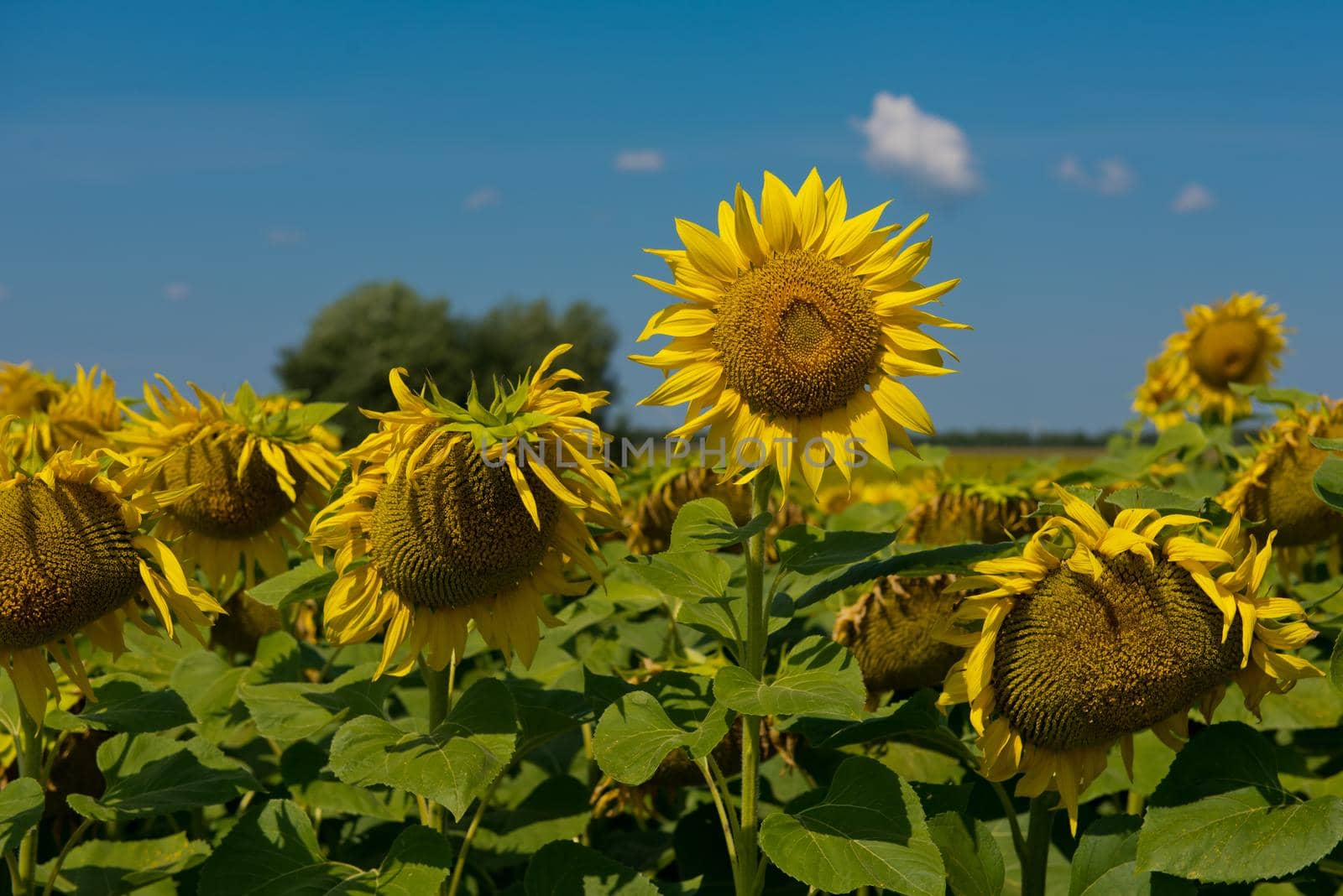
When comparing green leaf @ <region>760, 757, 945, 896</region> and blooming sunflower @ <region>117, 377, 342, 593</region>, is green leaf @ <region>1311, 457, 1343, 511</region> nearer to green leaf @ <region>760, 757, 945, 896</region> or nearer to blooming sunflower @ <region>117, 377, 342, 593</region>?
green leaf @ <region>760, 757, 945, 896</region>

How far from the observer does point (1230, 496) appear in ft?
13.3

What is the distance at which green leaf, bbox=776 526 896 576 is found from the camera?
2.54 meters

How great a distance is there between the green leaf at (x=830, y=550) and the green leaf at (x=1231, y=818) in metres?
0.77

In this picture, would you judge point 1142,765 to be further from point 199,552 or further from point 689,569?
point 199,552

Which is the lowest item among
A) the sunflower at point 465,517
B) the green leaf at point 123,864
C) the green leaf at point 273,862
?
the green leaf at point 123,864

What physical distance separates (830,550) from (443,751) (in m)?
0.92

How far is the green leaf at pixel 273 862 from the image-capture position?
267cm

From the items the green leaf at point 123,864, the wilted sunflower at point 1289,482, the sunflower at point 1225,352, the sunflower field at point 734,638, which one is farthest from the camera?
the sunflower at point 1225,352

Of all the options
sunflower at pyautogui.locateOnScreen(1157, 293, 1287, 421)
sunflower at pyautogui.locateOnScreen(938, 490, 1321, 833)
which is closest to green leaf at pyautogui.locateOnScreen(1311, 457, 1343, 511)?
sunflower at pyautogui.locateOnScreen(938, 490, 1321, 833)

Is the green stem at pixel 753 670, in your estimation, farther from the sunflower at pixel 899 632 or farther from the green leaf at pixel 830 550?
the sunflower at pixel 899 632

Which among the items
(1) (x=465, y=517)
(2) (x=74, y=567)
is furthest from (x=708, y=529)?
(2) (x=74, y=567)

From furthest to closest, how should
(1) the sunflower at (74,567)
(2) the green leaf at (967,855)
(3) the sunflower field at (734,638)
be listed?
(2) the green leaf at (967,855) < (1) the sunflower at (74,567) < (3) the sunflower field at (734,638)

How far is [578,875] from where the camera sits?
8.93ft

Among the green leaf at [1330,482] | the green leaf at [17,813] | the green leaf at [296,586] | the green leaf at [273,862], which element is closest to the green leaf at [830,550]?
the green leaf at [1330,482]
